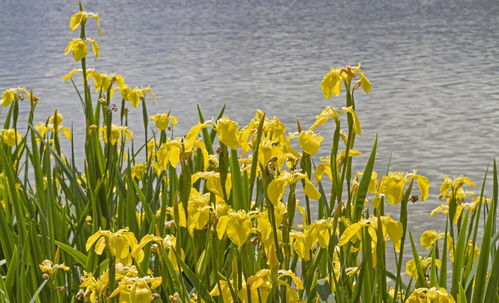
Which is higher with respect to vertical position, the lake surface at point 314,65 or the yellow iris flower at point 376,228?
the yellow iris flower at point 376,228

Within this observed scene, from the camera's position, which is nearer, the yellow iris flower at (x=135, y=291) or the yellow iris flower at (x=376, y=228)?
the yellow iris flower at (x=135, y=291)

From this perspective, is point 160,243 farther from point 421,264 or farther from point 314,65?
point 314,65

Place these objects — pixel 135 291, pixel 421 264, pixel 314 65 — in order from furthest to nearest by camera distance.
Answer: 1. pixel 314 65
2. pixel 421 264
3. pixel 135 291

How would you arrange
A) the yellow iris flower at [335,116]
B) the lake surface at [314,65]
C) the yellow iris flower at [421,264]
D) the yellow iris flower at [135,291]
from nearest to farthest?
the yellow iris flower at [135,291]
the yellow iris flower at [335,116]
the yellow iris flower at [421,264]
the lake surface at [314,65]

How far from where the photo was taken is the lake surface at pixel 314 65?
5316mm

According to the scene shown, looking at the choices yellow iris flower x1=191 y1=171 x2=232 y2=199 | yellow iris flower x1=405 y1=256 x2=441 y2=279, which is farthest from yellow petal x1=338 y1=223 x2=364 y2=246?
yellow iris flower x1=405 y1=256 x2=441 y2=279

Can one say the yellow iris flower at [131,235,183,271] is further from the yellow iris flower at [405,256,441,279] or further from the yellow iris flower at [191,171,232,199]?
the yellow iris flower at [405,256,441,279]

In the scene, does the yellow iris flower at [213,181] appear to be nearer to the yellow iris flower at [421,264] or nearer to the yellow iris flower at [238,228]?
the yellow iris flower at [238,228]

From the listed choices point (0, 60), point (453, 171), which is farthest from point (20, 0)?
point (453, 171)

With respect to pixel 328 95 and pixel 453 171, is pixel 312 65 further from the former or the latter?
pixel 328 95

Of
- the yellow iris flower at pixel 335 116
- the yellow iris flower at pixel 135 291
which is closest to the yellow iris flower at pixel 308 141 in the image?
the yellow iris flower at pixel 335 116

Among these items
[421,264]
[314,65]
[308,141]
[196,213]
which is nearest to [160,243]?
[196,213]

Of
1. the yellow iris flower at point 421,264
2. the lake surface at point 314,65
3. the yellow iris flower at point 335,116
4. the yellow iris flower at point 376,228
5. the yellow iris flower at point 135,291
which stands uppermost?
the yellow iris flower at point 335,116

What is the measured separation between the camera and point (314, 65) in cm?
830
